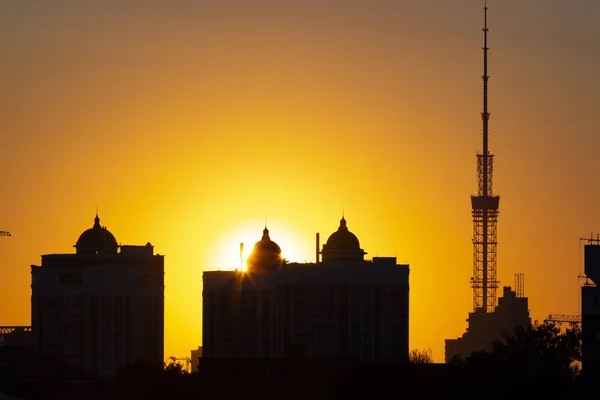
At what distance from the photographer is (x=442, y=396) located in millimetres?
162500

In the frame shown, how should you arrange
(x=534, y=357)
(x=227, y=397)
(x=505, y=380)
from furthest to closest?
(x=227, y=397), (x=534, y=357), (x=505, y=380)

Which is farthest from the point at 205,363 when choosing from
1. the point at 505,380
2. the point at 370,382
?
the point at 505,380

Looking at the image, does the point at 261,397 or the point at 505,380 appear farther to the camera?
the point at 261,397

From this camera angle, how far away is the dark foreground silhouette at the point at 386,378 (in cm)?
16062

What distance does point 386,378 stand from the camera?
17262cm

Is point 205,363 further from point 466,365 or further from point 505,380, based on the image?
point 505,380

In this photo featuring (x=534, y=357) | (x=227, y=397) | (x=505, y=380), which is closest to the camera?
(x=505, y=380)

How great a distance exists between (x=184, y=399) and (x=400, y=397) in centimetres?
1666

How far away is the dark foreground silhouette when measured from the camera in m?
161

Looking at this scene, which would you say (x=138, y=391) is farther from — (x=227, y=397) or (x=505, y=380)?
(x=505, y=380)

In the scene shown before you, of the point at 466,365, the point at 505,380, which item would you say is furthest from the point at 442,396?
the point at 466,365

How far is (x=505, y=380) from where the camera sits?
160 m

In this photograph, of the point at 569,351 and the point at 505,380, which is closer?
the point at 505,380

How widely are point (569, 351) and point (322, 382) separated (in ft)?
61.6
